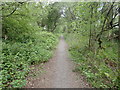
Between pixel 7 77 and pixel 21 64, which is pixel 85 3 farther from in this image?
pixel 7 77

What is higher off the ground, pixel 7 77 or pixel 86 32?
pixel 86 32

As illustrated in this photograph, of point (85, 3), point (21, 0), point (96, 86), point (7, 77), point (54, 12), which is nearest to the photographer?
point (7, 77)

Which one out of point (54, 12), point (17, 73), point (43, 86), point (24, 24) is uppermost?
point (54, 12)

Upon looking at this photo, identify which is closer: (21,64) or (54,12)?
(21,64)

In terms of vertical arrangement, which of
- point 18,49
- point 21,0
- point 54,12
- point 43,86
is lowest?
point 43,86

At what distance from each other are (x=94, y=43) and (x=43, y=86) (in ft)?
16.4

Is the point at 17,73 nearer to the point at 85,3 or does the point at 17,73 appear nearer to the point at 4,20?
the point at 4,20

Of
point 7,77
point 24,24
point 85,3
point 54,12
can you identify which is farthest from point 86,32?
point 54,12

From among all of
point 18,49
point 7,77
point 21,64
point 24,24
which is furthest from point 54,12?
point 7,77

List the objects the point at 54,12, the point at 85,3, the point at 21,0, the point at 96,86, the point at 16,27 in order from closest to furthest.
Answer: the point at 96,86 → the point at 21,0 → the point at 85,3 → the point at 16,27 → the point at 54,12

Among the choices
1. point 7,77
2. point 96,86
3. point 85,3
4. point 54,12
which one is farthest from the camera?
point 54,12

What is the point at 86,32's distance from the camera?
6.18 metres

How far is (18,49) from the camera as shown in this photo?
526cm

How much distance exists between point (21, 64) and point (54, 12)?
51.2ft
